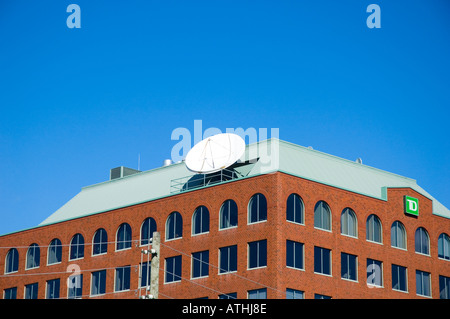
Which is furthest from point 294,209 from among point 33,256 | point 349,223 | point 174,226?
point 33,256

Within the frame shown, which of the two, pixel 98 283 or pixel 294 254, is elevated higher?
pixel 294 254

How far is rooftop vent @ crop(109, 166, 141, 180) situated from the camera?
90.0m

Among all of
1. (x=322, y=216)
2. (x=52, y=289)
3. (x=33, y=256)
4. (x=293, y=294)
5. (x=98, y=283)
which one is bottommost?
(x=293, y=294)

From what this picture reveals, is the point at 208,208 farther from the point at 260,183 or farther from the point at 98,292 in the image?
the point at 98,292

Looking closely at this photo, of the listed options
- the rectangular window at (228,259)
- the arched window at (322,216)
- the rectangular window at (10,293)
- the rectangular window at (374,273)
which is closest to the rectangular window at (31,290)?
the rectangular window at (10,293)

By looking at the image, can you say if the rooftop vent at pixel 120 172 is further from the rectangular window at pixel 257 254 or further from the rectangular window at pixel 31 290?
the rectangular window at pixel 257 254

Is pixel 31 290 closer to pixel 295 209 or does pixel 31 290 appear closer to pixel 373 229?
pixel 295 209

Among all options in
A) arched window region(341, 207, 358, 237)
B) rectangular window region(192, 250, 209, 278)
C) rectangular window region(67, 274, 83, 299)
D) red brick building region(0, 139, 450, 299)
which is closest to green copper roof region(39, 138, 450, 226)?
red brick building region(0, 139, 450, 299)

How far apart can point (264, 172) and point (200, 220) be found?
689 centimetres

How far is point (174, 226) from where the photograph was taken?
2977 inches

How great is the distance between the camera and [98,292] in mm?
79500

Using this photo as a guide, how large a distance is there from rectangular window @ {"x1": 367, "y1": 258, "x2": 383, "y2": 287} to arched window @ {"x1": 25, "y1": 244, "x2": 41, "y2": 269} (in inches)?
1258

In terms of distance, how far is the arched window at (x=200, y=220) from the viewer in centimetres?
7331
